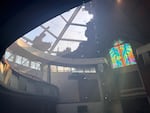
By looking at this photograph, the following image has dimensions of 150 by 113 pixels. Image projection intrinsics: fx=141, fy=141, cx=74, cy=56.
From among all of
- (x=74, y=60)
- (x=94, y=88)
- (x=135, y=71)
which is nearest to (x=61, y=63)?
(x=74, y=60)

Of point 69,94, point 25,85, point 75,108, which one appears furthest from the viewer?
point 69,94

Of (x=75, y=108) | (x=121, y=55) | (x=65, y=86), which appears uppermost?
(x=121, y=55)

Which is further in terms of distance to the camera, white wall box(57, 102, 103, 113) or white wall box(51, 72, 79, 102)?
white wall box(51, 72, 79, 102)

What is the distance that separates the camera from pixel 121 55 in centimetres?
1691

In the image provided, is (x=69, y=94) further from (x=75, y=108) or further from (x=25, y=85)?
(x=25, y=85)

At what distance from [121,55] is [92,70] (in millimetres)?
5291

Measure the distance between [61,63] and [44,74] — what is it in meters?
2.75

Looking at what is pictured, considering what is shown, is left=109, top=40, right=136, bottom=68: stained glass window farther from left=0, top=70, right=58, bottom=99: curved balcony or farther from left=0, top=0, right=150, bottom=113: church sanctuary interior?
left=0, top=70, right=58, bottom=99: curved balcony

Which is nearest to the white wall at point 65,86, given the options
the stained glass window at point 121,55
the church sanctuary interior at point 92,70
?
the church sanctuary interior at point 92,70

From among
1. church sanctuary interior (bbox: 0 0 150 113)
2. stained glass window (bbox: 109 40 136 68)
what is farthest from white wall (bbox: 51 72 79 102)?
stained glass window (bbox: 109 40 136 68)

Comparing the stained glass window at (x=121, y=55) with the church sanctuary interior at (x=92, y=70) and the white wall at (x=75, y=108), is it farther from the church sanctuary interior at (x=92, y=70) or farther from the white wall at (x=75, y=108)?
the white wall at (x=75, y=108)

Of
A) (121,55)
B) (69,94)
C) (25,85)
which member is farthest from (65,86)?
(25,85)

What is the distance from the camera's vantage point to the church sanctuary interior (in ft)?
33.9

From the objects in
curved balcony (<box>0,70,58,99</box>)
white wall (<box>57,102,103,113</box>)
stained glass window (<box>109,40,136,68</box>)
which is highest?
stained glass window (<box>109,40,136,68</box>)
